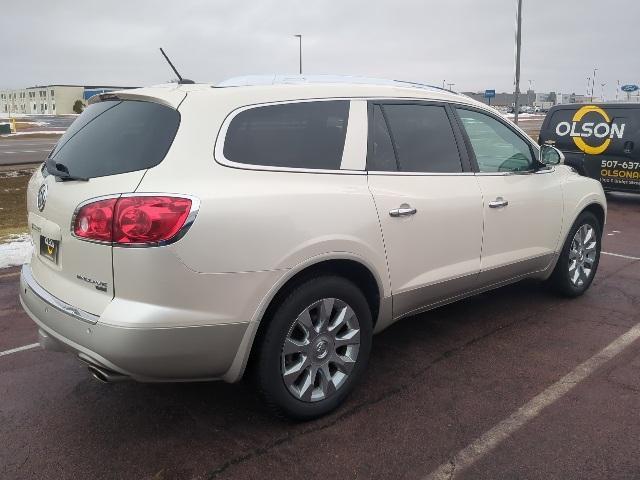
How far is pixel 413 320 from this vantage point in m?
4.65

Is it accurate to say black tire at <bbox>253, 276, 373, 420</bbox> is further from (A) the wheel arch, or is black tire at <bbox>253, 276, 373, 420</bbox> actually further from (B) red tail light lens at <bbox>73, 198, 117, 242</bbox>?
(B) red tail light lens at <bbox>73, 198, 117, 242</bbox>

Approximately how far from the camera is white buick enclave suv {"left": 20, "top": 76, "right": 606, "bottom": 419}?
8.32 ft

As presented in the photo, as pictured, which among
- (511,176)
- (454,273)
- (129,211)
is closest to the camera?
(129,211)

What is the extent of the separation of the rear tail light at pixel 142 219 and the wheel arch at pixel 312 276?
1.85ft

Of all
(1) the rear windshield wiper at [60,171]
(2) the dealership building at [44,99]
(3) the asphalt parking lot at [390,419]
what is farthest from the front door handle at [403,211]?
(2) the dealership building at [44,99]

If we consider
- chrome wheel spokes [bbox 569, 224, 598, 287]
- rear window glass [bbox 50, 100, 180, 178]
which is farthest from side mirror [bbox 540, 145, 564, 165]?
rear window glass [bbox 50, 100, 180, 178]

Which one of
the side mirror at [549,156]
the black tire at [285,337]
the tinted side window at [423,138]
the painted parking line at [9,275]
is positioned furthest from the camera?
the painted parking line at [9,275]

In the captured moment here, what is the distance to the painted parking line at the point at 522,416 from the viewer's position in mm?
2730

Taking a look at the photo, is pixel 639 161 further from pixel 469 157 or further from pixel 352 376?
pixel 352 376

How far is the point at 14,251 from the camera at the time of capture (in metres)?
6.51

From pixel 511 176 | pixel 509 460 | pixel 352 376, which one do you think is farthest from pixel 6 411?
pixel 511 176

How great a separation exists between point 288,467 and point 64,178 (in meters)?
1.75

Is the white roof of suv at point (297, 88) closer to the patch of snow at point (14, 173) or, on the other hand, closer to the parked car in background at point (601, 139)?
the parked car in background at point (601, 139)

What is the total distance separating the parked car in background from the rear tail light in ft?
30.2
